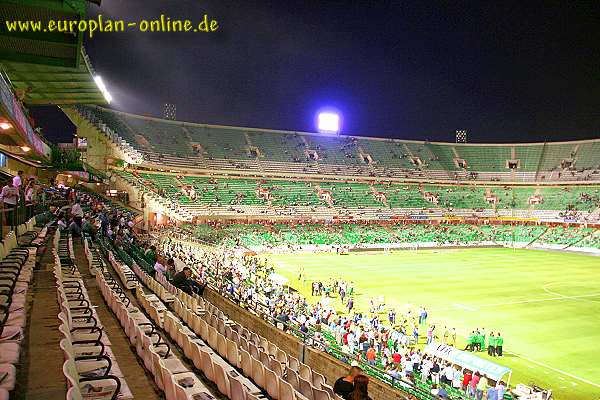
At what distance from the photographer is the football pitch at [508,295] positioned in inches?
706

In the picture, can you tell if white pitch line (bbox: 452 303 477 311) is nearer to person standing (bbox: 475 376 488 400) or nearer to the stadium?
the stadium

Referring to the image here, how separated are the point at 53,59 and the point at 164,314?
34.5ft

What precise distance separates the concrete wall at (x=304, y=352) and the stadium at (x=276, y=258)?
5cm

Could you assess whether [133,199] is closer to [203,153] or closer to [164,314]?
[203,153]

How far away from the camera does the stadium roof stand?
11.0m

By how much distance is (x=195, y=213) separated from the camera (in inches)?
1924

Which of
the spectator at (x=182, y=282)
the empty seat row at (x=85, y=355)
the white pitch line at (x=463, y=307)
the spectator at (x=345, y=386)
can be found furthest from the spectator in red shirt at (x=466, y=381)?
the empty seat row at (x=85, y=355)

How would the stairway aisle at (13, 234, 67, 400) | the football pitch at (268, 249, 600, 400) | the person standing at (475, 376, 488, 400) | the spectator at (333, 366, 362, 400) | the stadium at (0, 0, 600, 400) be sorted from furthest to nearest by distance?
1. the football pitch at (268, 249, 600, 400)
2. the person standing at (475, 376, 488, 400)
3. the stadium at (0, 0, 600, 400)
4. the spectator at (333, 366, 362, 400)
5. the stairway aisle at (13, 234, 67, 400)

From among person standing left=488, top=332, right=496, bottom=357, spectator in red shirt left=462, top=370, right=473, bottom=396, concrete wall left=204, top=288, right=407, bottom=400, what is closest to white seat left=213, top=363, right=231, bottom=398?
concrete wall left=204, top=288, right=407, bottom=400

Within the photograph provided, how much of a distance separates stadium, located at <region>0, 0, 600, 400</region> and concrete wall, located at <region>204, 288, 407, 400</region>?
54mm

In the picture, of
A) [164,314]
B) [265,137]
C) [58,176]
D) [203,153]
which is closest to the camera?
[164,314]

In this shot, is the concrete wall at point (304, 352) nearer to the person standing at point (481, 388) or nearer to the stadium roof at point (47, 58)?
the person standing at point (481, 388)

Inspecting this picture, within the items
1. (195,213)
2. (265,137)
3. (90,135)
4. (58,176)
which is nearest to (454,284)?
(195,213)

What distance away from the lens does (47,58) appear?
14.8 meters
